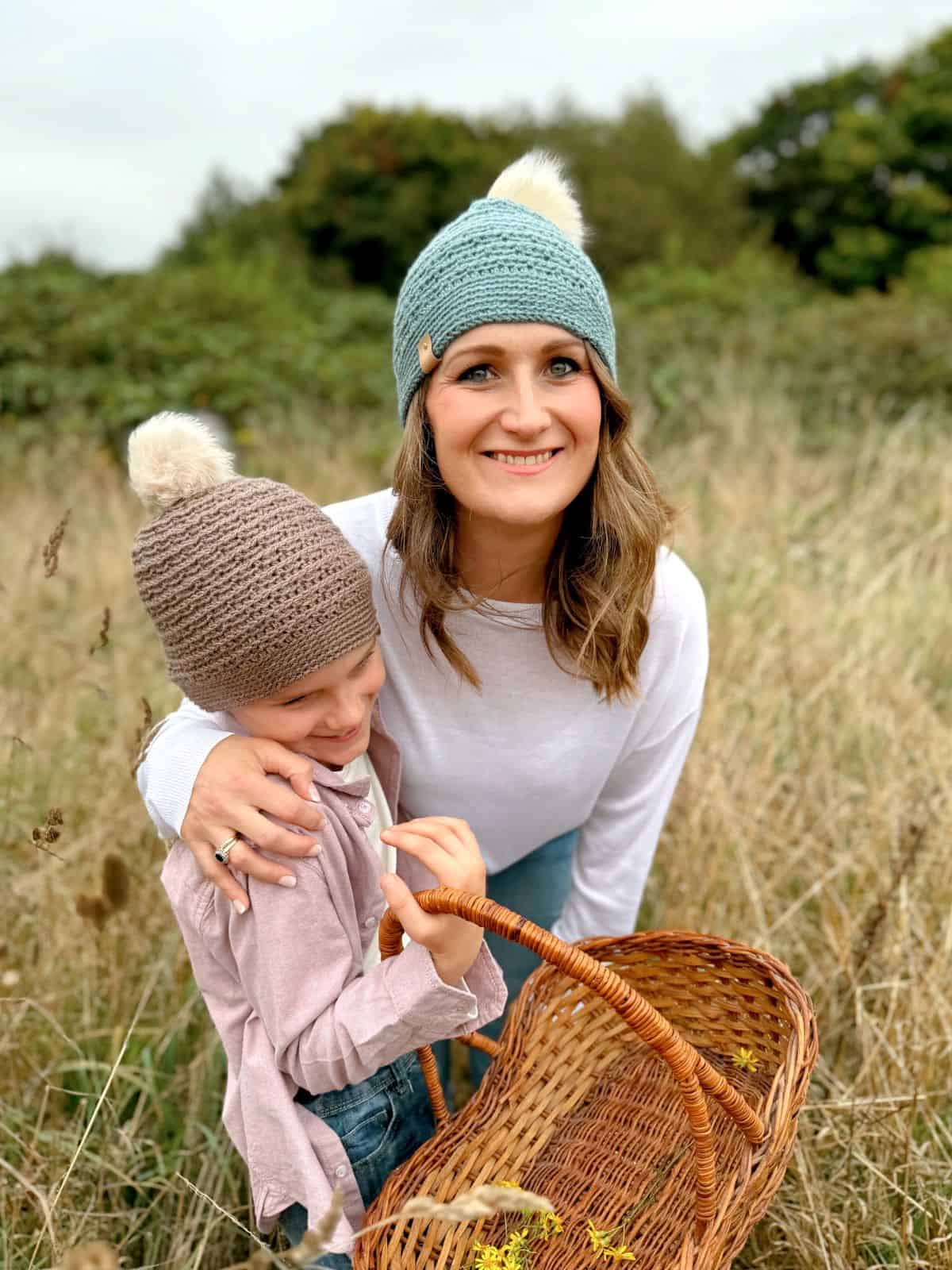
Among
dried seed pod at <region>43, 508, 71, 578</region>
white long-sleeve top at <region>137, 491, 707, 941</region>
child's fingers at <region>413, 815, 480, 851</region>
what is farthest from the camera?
white long-sleeve top at <region>137, 491, 707, 941</region>

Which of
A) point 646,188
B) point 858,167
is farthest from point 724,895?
point 858,167

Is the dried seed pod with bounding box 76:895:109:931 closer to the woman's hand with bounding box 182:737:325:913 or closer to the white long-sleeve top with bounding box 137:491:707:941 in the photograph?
the white long-sleeve top with bounding box 137:491:707:941

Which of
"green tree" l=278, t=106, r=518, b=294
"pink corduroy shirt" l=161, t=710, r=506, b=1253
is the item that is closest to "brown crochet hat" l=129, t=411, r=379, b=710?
"pink corduroy shirt" l=161, t=710, r=506, b=1253

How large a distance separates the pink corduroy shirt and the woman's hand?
38mm

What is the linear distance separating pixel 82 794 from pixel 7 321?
19.1ft

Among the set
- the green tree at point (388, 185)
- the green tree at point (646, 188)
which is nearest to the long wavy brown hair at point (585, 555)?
the green tree at point (646, 188)

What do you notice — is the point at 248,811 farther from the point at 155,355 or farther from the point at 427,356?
the point at 155,355

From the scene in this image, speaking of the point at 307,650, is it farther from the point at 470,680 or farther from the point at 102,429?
the point at 102,429

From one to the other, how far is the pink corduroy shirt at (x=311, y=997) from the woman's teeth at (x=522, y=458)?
0.57 meters

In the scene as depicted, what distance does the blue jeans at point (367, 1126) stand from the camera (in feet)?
5.41

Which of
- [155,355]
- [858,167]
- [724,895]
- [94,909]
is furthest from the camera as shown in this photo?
[858,167]

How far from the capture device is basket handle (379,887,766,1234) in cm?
135

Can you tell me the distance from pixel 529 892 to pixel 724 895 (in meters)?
0.50

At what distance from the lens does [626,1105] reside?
1.95 m
